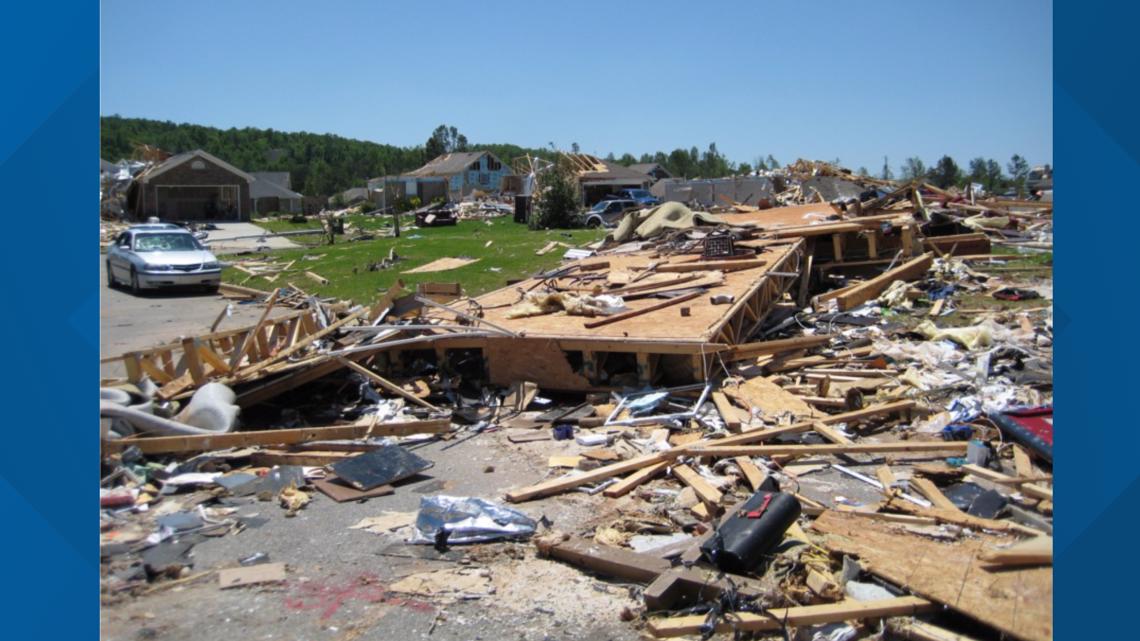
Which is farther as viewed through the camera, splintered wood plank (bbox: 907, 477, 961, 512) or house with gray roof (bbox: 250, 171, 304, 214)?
house with gray roof (bbox: 250, 171, 304, 214)

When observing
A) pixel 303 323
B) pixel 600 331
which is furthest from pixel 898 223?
pixel 303 323

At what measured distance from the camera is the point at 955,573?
4.29 meters

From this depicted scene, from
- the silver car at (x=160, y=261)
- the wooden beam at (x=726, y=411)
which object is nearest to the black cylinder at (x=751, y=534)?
the wooden beam at (x=726, y=411)

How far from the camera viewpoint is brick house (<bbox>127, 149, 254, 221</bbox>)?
5366cm

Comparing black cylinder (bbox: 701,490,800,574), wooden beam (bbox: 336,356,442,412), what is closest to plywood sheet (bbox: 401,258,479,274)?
wooden beam (bbox: 336,356,442,412)

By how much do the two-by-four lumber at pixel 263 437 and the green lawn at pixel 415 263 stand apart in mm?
8957

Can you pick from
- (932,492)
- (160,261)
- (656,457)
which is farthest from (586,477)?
(160,261)

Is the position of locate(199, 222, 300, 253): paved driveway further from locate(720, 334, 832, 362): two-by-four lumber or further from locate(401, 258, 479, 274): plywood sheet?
locate(720, 334, 832, 362): two-by-four lumber

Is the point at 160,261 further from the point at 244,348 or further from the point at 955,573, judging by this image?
the point at 955,573

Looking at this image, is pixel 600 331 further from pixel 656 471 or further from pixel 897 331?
pixel 897 331

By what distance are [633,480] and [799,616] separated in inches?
94.5

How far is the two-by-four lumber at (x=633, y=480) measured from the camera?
6328mm

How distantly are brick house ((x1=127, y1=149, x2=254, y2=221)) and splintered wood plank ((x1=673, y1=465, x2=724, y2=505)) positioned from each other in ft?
178

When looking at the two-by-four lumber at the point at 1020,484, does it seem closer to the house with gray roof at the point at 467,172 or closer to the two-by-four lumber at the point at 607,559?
the two-by-four lumber at the point at 607,559
